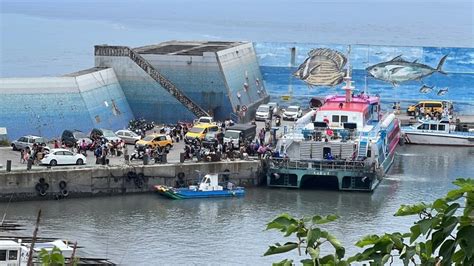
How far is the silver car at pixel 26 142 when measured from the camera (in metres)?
35.6

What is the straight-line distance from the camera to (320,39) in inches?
4688

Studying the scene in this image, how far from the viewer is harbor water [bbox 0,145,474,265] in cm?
2603

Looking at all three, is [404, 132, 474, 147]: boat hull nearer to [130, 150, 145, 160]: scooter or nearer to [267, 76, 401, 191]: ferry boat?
[267, 76, 401, 191]: ferry boat

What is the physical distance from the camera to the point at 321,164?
3569 centimetres

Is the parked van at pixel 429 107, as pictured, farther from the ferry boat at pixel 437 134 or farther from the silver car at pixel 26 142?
the silver car at pixel 26 142

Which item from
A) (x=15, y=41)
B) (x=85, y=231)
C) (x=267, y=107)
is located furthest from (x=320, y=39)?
(x=85, y=231)

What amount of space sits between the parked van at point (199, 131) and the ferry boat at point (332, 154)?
3.55m

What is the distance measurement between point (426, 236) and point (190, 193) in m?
26.3

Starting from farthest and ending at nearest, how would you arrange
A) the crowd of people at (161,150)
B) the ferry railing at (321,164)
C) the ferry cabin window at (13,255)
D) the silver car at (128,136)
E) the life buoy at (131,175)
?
the silver car at (128,136), the ferry railing at (321,164), the crowd of people at (161,150), the life buoy at (131,175), the ferry cabin window at (13,255)

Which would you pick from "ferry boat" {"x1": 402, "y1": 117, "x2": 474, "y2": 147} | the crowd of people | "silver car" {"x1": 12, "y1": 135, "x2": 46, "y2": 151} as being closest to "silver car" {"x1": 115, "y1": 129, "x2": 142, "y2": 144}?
the crowd of people

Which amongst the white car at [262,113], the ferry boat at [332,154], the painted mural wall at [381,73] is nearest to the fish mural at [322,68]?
the painted mural wall at [381,73]

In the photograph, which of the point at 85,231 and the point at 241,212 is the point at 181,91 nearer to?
the point at 241,212

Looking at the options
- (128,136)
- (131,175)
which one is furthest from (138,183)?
(128,136)

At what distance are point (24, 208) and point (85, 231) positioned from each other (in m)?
3.36
